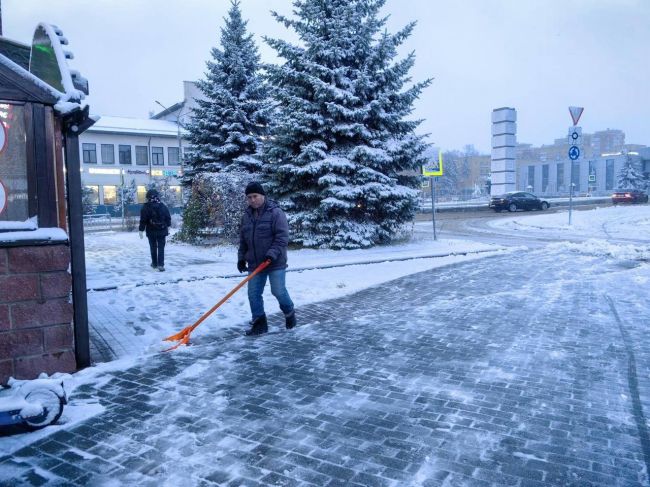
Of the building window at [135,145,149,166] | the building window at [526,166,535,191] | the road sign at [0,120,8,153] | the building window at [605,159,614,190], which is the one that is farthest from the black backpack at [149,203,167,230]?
the building window at [526,166,535,191]

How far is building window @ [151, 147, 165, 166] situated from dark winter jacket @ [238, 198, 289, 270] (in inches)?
2121

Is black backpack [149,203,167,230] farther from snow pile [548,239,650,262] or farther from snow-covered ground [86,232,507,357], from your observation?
snow pile [548,239,650,262]

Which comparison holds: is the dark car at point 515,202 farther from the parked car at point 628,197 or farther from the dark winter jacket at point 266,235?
the dark winter jacket at point 266,235

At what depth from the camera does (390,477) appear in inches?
128

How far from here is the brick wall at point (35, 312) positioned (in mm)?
4633

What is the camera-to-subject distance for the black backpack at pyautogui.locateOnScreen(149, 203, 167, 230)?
11.6 meters

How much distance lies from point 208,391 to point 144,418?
0.67 meters

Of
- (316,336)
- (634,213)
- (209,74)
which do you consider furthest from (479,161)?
(316,336)

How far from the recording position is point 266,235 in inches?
258

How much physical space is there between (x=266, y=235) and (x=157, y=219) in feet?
19.4

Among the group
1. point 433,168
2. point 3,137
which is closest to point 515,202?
point 433,168

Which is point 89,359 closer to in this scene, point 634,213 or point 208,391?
point 208,391

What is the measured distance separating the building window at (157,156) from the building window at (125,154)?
7.96 feet

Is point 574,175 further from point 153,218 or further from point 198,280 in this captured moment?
point 198,280
